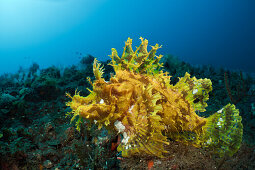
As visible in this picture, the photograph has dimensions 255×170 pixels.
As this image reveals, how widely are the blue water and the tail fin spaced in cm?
10290

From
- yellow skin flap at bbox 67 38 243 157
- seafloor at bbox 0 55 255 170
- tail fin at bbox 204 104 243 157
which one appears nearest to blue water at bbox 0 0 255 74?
seafloor at bbox 0 55 255 170

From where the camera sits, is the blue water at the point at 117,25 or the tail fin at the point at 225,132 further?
the blue water at the point at 117,25

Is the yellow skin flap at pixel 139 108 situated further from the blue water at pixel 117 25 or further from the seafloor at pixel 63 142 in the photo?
the blue water at pixel 117 25

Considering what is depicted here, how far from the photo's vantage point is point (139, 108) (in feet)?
8.73

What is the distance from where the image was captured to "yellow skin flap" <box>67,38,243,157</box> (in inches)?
99.7

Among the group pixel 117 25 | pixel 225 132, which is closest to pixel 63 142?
pixel 225 132

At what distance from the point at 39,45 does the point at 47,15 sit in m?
33.9

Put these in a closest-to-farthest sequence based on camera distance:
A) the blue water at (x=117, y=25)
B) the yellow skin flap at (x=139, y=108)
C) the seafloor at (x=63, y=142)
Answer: the yellow skin flap at (x=139, y=108) < the seafloor at (x=63, y=142) < the blue water at (x=117, y=25)

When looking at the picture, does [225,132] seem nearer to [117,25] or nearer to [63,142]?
[63,142]

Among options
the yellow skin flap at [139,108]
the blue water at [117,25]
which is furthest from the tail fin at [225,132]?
the blue water at [117,25]

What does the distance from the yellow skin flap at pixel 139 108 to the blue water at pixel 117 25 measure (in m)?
103

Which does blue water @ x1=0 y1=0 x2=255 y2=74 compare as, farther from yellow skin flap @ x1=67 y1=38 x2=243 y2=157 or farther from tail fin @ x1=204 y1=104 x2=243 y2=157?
yellow skin flap @ x1=67 y1=38 x2=243 y2=157

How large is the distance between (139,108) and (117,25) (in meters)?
161

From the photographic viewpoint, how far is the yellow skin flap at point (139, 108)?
253 cm
